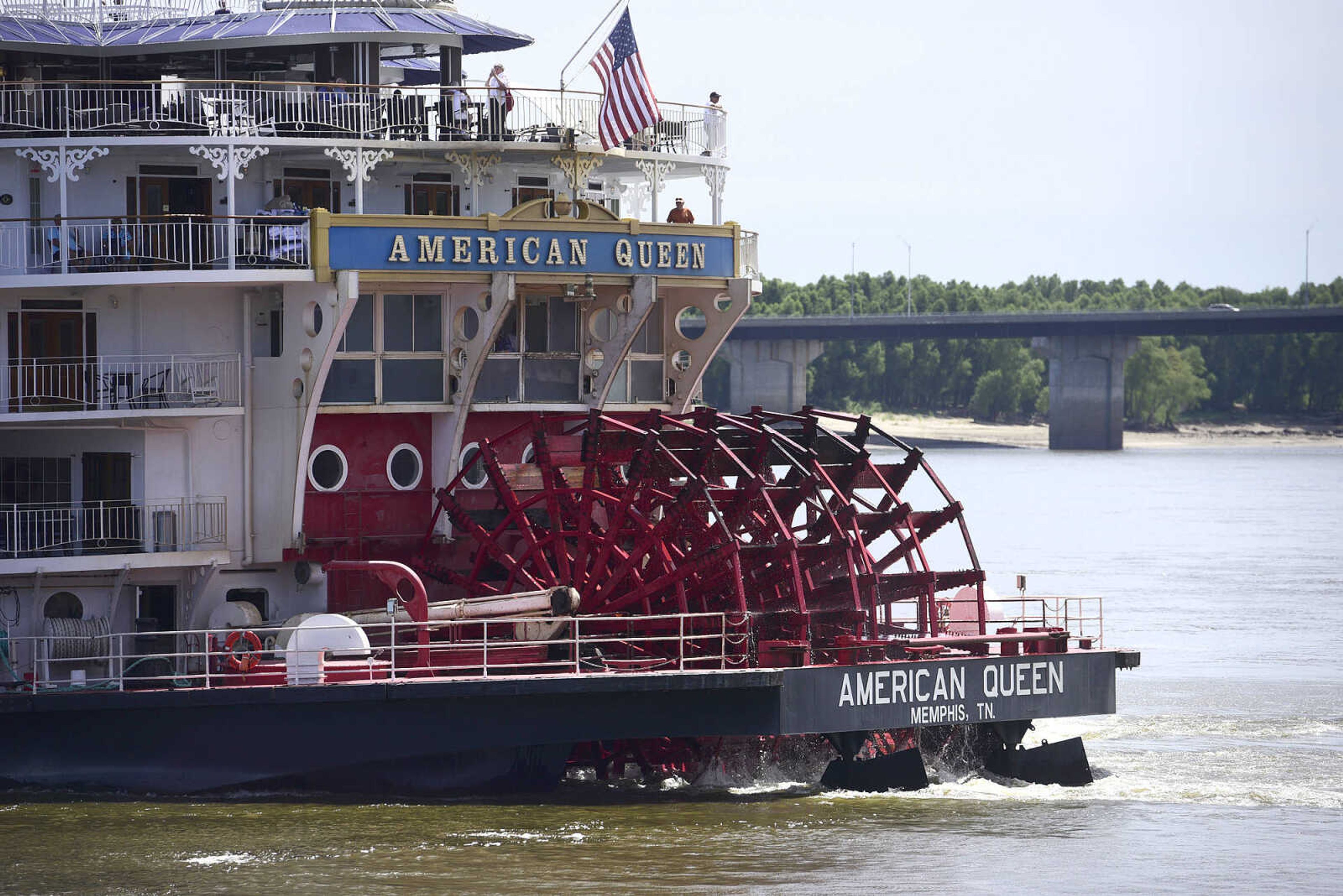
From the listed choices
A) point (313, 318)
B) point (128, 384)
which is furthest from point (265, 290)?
point (128, 384)

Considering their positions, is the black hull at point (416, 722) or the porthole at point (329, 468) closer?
the black hull at point (416, 722)

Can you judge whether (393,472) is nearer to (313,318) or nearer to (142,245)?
(313,318)

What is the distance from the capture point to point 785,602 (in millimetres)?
22906

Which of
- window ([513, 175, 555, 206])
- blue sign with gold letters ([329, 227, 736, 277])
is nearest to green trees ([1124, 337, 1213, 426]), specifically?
window ([513, 175, 555, 206])

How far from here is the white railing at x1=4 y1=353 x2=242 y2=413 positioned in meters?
20.8

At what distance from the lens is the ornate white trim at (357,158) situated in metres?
21.1

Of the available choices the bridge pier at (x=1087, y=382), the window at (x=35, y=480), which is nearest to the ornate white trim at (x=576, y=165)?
the window at (x=35, y=480)

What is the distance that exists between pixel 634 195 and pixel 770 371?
214 feet

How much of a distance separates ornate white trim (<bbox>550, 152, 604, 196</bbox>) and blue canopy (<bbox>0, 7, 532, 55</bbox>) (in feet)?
5.61

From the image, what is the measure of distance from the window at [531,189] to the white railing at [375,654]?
4.44 metres

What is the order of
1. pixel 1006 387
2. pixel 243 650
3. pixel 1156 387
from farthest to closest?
pixel 1006 387 < pixel 1156 387 < pixel 243 650

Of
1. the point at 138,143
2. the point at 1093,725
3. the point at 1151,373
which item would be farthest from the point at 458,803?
the point at 1151,373

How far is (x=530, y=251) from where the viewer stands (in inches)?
854

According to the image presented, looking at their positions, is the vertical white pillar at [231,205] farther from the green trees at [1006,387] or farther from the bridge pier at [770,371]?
the green trees at [1006,387]
